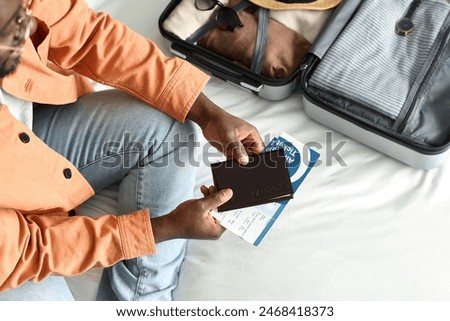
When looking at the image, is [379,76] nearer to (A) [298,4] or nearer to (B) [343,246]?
(A) [298,4]

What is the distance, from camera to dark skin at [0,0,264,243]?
2.17 feet

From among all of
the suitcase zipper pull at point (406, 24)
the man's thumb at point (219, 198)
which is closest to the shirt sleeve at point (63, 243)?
the man's thumb at point (219, 198)

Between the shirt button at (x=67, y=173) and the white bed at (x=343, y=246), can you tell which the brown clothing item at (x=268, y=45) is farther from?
the shirt button at (x=67, y=173)

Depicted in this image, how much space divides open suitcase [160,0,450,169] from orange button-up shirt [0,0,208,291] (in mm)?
200

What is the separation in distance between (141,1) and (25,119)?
52 cm

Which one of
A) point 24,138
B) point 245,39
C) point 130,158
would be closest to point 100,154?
point 130,158

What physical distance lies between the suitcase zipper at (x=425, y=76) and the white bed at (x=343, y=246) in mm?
86

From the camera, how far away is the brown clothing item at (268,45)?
1.16 m

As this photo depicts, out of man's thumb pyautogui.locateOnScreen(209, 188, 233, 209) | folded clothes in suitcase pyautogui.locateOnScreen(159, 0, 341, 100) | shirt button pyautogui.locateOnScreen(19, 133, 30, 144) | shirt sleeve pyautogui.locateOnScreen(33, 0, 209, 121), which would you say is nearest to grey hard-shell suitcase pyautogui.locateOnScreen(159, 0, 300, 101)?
folded clothes in suitcase pyautogui.locateOnScreen(159, 0, 341, 100)

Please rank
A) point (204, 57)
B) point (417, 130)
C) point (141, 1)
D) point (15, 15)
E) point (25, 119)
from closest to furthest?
point (15, 15) < point (25, 119) < point (417, 130) < point (204, 57) < point (141, 1)

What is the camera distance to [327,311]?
98 cm

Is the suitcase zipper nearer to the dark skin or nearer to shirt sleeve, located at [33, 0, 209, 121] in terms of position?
the dark skin

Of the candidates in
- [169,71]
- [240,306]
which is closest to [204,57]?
[169,71]

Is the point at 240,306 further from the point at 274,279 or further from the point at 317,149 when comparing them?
the point at 317,149
